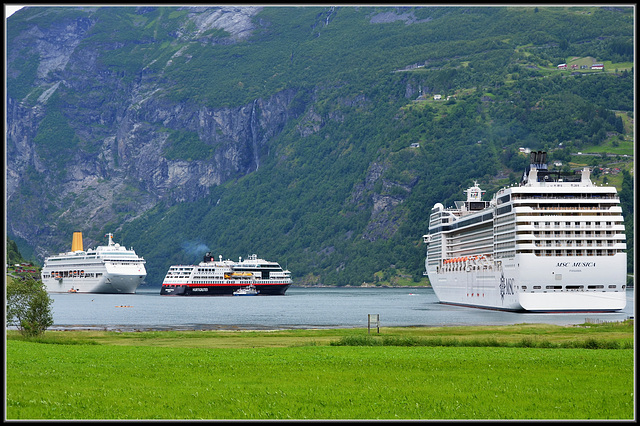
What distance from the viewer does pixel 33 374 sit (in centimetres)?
3014

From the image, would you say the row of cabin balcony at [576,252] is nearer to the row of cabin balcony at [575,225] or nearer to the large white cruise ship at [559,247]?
the large white cruise ship at [559,247]

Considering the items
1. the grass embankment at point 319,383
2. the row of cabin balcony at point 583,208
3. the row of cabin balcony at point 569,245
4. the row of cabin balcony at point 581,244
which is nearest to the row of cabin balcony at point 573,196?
the row of cabin balcony at point 583,208

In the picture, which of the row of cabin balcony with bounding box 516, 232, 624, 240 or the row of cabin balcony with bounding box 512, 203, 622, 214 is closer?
the row of cabin balcony with bounding box 516, 232, 624, 240

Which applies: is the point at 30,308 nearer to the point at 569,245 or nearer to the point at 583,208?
the point at 569,245

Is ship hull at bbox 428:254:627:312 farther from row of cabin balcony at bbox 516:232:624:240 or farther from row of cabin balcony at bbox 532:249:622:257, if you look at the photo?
row of cabin balcony at bbox 516:232:624:240

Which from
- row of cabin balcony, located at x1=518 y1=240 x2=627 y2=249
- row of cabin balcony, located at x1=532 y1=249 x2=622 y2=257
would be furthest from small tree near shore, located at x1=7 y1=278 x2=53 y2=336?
row of cabin balcony, located at x1=518 y1=240 x2=627 y2=249

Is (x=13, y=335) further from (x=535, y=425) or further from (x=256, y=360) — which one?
(x=535, y=425)

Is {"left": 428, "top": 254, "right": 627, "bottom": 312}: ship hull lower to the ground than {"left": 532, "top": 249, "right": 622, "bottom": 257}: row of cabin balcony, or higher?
lower

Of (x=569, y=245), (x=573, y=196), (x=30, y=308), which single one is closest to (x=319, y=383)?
(x=30, y=308)

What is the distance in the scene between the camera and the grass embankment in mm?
23547

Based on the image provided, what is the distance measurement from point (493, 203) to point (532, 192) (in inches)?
630

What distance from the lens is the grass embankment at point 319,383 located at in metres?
23.5

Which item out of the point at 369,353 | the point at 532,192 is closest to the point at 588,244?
the point at 532,192

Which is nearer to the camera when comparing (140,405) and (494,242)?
(140,405)
